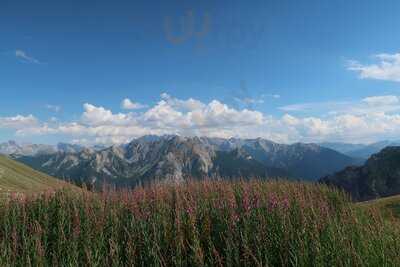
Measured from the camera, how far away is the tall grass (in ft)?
24.0

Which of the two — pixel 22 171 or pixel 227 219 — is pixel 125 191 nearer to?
pixel 227 219

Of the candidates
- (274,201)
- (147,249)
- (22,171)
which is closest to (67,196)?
(147,249)

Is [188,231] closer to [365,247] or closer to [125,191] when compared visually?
[365,247]

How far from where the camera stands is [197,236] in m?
8.59

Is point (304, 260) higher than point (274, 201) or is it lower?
lower

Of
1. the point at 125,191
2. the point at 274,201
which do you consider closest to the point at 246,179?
the point at 125,191

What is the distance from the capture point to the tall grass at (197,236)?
24.0 feet

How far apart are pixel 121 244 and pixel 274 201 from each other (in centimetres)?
412

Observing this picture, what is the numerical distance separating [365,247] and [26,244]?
7.54 metres

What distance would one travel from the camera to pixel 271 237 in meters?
8.25

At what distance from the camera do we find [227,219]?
9.53 metres

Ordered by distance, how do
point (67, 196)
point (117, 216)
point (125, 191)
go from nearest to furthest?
point (117, 216) < point (67, 196) < point (125, 191)

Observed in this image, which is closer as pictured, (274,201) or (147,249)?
(147,249)

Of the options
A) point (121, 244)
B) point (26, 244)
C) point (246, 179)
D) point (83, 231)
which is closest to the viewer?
point (26, 244)
